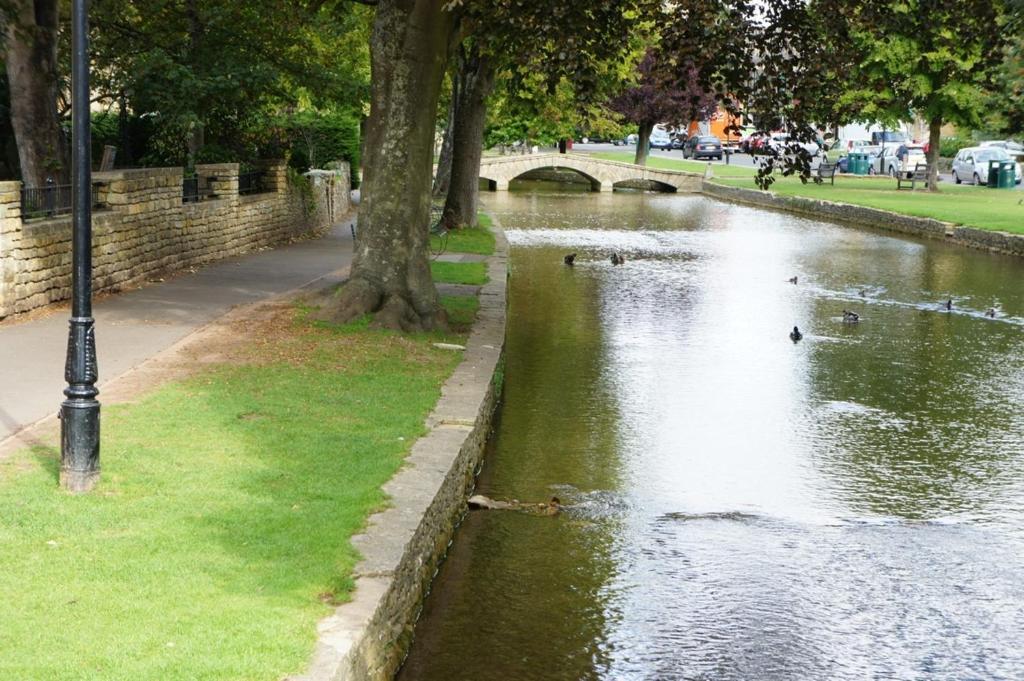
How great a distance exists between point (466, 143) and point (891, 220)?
13.5m

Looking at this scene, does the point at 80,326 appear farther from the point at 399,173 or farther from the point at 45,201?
the point at 45,201

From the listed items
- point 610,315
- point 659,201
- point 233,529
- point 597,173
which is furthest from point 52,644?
point 597,173

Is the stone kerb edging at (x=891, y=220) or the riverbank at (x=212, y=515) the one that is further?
the stone kerb edging at (x=891, y=220)

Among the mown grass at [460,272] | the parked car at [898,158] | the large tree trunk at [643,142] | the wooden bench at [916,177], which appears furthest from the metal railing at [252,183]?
the large tree trunk at [643,142]

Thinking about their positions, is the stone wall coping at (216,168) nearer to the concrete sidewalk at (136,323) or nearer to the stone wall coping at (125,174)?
the concrete sidewalk at (136,323)

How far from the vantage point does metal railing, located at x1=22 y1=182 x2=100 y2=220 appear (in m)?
15.6

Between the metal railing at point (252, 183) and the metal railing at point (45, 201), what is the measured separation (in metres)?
7.80

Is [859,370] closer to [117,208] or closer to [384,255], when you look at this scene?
[384,255]

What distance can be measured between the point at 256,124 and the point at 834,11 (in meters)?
16.8

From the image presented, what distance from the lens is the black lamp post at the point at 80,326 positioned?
25.8ft

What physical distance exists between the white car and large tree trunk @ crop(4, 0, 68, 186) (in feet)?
135

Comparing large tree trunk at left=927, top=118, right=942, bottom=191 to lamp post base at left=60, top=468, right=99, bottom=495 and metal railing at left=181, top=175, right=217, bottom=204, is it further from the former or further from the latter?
lamp post base at left=60, top=468, right=99, bottom=495

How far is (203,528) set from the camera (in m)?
7.37

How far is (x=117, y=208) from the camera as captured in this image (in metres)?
18.2
